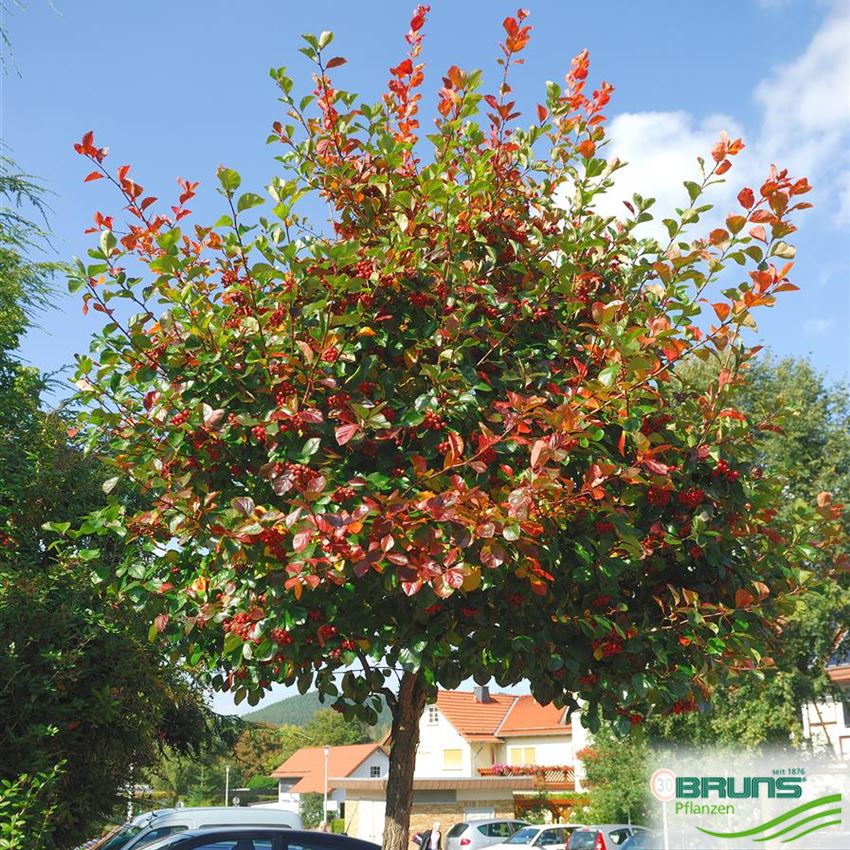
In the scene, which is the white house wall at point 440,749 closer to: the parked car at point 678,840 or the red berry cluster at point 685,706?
the parked car at point 678,840

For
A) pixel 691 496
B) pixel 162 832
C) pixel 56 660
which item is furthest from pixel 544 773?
pixel 691 496

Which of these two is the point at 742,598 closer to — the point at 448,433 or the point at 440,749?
the point at 448,433

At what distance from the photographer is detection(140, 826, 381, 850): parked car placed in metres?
7.70

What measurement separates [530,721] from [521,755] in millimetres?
2086

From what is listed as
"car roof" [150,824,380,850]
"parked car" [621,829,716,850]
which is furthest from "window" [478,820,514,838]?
"car roof" [150,824,380,850]

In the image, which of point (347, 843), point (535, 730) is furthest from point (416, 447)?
point (535, 730)

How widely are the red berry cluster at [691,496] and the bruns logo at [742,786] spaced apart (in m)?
19.6

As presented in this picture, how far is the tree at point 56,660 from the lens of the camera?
9.48 metres

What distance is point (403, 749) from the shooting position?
6.55 meters

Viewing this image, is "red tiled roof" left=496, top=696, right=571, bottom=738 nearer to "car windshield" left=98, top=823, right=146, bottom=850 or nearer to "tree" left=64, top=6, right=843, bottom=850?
"car windshield" left=98, top=823, right=146, bottom=850

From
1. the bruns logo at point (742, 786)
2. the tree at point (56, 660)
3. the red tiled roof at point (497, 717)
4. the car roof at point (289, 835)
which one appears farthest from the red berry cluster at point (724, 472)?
the red tiled roof at point (497, 717)

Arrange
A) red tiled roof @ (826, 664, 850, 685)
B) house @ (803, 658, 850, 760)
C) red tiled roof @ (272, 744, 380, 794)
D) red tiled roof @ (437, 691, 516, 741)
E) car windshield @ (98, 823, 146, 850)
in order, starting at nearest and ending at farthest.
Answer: car windshield @ (98, 823, 146, 850)
house @ (803, 658, 850, 760)
red tiled roof @ (826, 664, 850, 685)
red tiled roof @ (437, 691, 516, 741)
red tiled roof @ (272, 744, 380, 794)

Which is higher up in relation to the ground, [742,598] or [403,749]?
[742,598]

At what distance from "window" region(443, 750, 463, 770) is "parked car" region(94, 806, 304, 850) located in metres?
41.9
